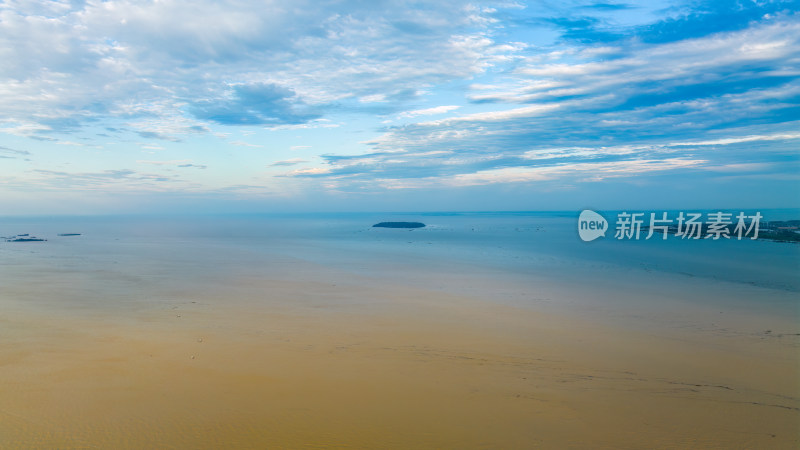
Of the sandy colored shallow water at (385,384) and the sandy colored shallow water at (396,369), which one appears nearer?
the sandy colored shallow water at (385,384)

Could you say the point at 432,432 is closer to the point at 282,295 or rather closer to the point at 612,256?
the point at 282,295

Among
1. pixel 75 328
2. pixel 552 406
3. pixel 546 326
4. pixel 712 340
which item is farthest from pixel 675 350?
pixel 75 328

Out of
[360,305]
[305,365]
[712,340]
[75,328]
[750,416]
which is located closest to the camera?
[750,416]

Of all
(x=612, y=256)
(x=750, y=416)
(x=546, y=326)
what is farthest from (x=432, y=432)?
(x=612, y=256)

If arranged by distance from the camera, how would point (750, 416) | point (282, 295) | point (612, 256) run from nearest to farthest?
1. point (750, 416)
2. point (282, 295)
3. point (612, 256)

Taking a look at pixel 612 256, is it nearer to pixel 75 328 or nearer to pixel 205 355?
pixel 205 355

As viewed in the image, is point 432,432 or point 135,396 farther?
point 135,396

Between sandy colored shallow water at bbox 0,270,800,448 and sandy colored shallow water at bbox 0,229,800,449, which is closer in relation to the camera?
sandy colored shallow water at bbox 0,270,800,448

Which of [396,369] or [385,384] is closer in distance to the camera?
[385,384]

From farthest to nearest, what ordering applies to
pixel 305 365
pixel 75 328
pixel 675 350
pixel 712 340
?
1. pixel 75 328
2. pixel 712 340
3. pixel 675 350
4. pixel 305 365
